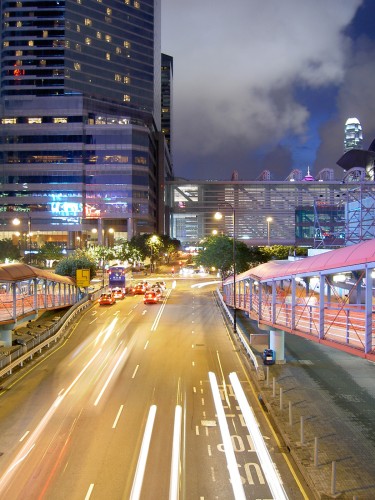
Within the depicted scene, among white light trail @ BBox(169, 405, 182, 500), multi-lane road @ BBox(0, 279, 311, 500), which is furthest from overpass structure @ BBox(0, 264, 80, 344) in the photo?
white light trail @ BBox(169, 405, 182, 500)

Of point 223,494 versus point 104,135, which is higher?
point 104,135

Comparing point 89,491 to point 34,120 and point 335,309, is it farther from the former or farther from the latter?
point 34,120

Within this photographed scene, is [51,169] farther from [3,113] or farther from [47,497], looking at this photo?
[47,497]

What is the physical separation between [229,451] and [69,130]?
12998cm

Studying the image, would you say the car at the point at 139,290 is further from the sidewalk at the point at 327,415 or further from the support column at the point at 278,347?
the support column at the point at 278,347

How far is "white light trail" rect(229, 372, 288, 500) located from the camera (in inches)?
549

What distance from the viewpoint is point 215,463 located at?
51.5ft

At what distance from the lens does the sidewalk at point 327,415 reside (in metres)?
14.5

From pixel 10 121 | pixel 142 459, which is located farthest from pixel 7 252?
pixel 142 459

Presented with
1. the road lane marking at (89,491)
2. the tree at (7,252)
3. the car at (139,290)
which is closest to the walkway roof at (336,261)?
the road lane marking at (89,491)

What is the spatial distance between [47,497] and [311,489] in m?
7.58

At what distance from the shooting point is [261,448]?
1691 cm

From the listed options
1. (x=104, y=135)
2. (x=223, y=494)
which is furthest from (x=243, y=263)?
(x=104, y=135)

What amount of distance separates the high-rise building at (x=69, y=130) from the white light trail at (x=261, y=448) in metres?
115
